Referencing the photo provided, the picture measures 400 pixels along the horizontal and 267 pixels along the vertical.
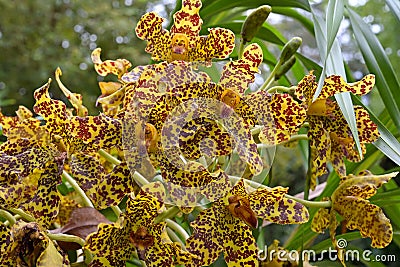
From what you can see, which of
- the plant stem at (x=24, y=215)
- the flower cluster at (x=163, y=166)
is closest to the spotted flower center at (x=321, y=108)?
the flower cluster at (x=163, y=166)

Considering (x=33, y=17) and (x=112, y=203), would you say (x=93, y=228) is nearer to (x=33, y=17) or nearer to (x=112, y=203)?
(x=112, y=203)

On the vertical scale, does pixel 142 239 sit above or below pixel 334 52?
below

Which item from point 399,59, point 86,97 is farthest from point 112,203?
point 86,97

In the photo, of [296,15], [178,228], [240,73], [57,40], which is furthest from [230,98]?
[57,40]

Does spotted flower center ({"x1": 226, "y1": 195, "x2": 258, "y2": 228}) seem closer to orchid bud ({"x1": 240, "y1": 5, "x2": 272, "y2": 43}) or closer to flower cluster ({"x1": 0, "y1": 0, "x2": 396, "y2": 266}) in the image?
flower cluster ({"x1": 0, "y1": 0, "x2": 396, "y2": 266})

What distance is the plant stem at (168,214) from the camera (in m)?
0.37

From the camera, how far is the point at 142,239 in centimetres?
37

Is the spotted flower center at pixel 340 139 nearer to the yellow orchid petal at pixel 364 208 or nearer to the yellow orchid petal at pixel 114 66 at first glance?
the yellow orchid petal at pixel 364 208

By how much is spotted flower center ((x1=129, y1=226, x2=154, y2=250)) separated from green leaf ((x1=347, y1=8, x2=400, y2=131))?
24cm

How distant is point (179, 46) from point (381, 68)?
211 mm

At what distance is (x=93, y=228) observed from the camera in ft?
1.37

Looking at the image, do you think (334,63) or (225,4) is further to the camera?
(225,4)

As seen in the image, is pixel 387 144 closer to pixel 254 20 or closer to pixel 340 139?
pixel 340 139

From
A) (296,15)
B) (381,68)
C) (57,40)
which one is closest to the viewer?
(381,68)
